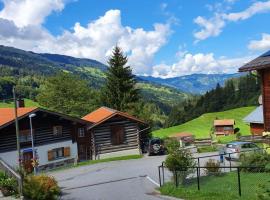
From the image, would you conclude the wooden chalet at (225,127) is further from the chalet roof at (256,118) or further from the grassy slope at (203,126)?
the chalet roof at (256,118)

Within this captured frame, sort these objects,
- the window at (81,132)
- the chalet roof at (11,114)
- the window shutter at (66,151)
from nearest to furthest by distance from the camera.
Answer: the chalet roof at (11,114)
the window shutter at (66,151)
the window at (81,132)

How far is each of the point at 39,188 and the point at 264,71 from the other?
12.4m

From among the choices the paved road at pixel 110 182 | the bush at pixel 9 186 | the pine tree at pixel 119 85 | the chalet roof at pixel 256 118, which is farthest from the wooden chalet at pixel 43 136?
the chalet roof at pixel 256 118

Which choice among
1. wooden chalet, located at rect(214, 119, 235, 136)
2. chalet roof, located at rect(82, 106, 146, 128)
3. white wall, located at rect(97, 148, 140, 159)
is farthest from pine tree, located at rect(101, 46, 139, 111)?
wooden chalet, located at rect(214, 119, 235, 136)

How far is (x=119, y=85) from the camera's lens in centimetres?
7206

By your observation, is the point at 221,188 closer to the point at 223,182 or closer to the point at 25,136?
the point at 223,182

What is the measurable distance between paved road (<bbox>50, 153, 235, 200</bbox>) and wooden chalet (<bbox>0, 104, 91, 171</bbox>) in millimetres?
7387

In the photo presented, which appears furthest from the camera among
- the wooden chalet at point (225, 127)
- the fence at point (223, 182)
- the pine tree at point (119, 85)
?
the wooden chalet at point (225, 127)

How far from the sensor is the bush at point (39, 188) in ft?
62.0

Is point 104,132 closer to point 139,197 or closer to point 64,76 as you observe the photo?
point 139,197

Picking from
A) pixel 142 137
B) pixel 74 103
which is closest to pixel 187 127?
pixel 74 103

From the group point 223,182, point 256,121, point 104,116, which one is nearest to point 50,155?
point 104,116

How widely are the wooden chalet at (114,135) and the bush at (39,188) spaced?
3370 centimetres

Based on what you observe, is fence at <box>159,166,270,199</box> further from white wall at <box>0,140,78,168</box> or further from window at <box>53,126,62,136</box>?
window at <box>53,126,62,136</box>
